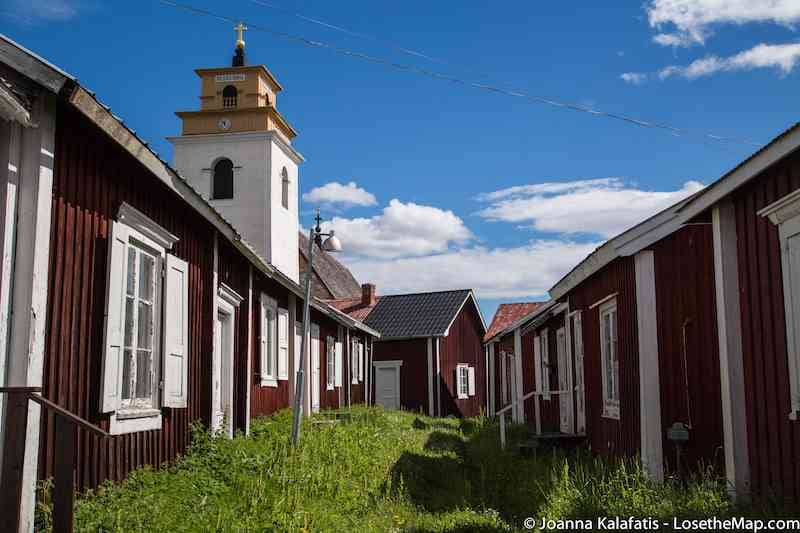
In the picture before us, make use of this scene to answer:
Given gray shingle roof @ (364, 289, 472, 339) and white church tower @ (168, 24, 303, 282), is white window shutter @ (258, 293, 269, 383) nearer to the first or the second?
white church tower @ (168, 24, 303, 282)

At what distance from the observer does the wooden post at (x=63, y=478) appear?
482cm

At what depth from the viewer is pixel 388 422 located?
18094 millimetres

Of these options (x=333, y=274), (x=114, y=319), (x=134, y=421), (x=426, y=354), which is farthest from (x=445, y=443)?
(x=333, y=274)

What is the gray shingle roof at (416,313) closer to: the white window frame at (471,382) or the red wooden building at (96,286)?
the white window frame at (471,382)

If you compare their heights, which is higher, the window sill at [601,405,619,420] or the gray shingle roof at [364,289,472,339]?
the gray shingle roof at [364,289,472,339]

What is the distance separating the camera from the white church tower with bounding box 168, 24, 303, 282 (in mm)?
24219

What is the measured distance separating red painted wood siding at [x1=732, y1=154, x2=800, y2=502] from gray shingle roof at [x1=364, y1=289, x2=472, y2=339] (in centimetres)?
2407

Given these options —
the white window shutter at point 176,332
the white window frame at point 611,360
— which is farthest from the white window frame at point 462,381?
the white window shutter at point 176,332

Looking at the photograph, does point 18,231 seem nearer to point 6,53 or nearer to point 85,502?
point 6,53

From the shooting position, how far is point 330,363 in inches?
869

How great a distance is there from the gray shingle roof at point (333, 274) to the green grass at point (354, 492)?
24.6 m

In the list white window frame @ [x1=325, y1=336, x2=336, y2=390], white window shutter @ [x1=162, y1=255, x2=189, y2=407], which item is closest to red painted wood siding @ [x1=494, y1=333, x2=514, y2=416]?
white window frame @ [x1=325, y1=336, x2=336, y2=390]

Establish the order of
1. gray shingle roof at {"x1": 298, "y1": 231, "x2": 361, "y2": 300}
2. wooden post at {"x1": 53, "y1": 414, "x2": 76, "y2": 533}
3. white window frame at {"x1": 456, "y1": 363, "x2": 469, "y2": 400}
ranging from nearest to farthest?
wooden post at {"x1": 53, "y1": 414, "x2": 76, "y2": 533} < white window frame at {"x1": 456, "y1": 363, "x2": 469, "y2": 400} < gray shingle roof at {"x1": 298, "y1": 231, "x2": 361, "y2": 300}

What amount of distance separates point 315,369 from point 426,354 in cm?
1234
